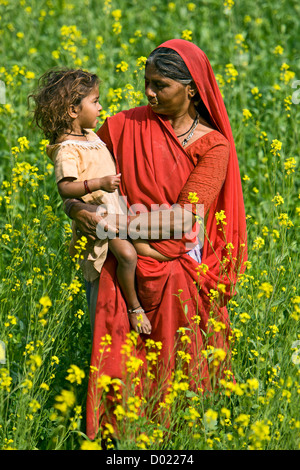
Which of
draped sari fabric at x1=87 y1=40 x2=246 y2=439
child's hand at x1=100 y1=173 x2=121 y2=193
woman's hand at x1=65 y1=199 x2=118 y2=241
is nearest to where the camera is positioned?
child's hand at x1=100 y1=173 x2=121 y2=193

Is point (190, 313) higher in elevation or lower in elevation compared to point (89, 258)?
lower

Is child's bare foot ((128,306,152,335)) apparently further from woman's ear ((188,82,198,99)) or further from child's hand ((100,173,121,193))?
woman's ear ((188,82,198,99))

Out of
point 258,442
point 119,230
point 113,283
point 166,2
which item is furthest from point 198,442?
point 166,2

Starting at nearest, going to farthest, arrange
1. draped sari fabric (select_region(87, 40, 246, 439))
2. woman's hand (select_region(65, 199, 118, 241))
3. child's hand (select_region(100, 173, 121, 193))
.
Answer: child's hand (select_region(100, 173, 121, 193)) < woman's hand (select_region(65, 199, 118, 241)) < draped sari fabric (select_region(87, 40, 246, 439))

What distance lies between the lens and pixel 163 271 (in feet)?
10.6

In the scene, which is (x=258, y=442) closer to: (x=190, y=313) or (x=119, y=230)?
(x=190, y=313)

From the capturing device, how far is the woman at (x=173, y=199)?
→ 10.4 feet

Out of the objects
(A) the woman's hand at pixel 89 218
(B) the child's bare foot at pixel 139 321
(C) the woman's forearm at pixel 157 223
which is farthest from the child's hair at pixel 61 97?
(B) the child's bare foot at pixel 139 321

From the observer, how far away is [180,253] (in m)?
3.28

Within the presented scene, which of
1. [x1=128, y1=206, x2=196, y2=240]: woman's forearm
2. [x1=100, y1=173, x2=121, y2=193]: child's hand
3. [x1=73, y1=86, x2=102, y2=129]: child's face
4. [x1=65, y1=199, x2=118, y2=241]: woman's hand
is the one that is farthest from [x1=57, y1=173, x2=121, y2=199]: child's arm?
[x1=73, y1=86, x2=102, y2=129]: child's face

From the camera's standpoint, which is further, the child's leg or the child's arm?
the child's leg

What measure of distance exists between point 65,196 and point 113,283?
50 centimetres

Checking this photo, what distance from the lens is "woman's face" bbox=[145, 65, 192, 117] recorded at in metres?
3.15

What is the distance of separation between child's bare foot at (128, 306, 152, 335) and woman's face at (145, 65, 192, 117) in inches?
39.5
